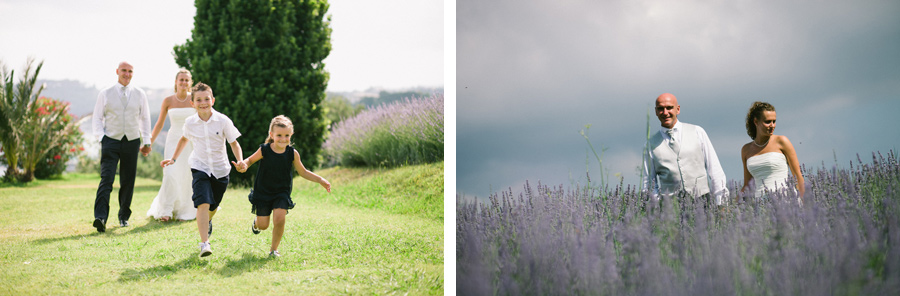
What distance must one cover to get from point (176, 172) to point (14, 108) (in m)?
4.82

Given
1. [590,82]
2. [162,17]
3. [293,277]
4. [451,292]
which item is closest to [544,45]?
[590,82]

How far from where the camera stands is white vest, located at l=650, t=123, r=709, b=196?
2.87 metres

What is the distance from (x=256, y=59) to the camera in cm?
835

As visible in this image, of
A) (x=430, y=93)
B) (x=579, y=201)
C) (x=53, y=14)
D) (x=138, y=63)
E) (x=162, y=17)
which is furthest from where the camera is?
(x=138, y=63)

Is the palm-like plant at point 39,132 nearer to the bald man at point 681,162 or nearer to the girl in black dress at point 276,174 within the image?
the girl in black dress at point 276,174

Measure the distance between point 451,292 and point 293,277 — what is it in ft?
2.70

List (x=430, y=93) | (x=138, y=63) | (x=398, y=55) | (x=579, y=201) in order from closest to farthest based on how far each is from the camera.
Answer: (x=579, y=201), (x=430, y=93), (x=138, y=63), (x=398, y=55)

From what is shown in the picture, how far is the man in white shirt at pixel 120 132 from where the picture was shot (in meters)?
4.35

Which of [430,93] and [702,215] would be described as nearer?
[702,215]

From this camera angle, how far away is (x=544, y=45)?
3.09 meters

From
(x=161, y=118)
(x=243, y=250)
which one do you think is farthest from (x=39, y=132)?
(x=243, y=250)

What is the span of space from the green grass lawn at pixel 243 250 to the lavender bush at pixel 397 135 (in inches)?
17.4

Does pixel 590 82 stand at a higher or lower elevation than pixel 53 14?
lower

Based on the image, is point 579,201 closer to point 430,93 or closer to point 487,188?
point 487,188
